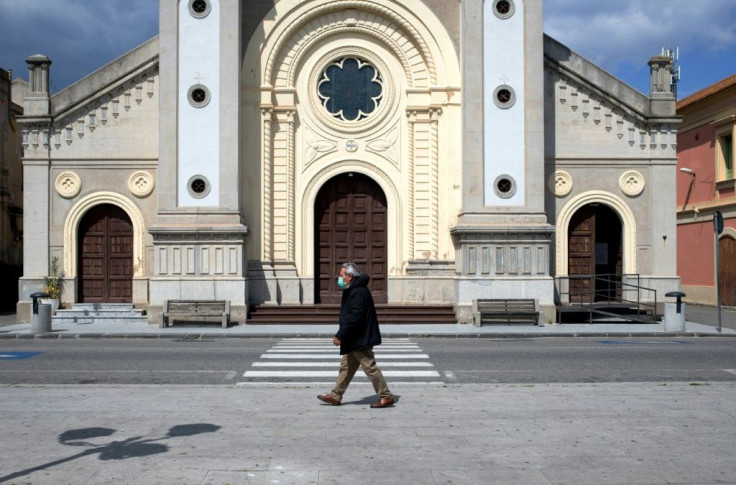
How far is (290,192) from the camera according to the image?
1020 inches

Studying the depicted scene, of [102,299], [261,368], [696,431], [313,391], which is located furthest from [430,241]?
[696,431]

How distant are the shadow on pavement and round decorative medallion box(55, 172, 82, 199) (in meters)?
17.7

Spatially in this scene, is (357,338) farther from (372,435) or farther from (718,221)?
(718,221)

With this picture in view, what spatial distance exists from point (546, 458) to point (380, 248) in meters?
18.4

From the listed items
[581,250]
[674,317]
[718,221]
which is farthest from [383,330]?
[718,221]

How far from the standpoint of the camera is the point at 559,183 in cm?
2627

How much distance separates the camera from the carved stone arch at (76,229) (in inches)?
1012

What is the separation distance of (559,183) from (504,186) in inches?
96.7

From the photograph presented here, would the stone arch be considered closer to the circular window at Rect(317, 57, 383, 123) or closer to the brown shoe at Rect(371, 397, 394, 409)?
the circular window at Rect(317, 57, 383, 123)

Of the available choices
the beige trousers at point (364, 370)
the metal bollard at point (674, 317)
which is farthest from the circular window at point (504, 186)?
the beige trousers at point (364, 370)

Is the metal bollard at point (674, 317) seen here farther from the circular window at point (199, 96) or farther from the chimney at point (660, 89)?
the circular window at point (199, 96)

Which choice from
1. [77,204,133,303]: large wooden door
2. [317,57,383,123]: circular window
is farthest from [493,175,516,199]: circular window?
[77,204,133,303]: large wooden door

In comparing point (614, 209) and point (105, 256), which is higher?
point (614, 209)

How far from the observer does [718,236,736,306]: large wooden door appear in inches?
1272
